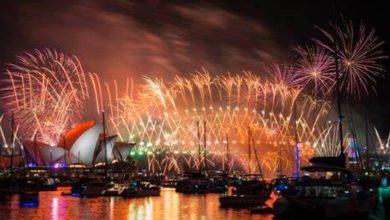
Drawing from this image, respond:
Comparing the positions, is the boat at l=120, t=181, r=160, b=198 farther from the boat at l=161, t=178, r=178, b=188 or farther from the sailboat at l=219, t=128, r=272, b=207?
the boat at l=161, t=178, r=178, b=188

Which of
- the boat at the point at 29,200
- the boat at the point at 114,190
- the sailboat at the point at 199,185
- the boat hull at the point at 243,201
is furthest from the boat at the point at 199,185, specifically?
the boat at the point at 29,200

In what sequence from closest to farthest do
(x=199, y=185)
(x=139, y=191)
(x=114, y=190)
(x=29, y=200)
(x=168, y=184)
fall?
1. (x=29, y=200)
2. (x=139, y=191)
3. (x=114, y=190)
4. (x=199, y=185)
5. (x=168, y=184)

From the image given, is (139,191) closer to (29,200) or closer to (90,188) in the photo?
(90,188)

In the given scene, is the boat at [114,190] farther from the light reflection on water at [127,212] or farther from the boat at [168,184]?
the boat at [168,184]

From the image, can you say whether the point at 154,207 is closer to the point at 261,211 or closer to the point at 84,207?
the point at 84,207

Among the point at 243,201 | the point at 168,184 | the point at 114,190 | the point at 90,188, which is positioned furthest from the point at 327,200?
the point at 168,184

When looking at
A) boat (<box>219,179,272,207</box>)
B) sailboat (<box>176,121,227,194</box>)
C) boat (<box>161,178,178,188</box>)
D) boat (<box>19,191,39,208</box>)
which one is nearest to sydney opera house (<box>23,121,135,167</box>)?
boat (<box>161,178,178,188</box>)

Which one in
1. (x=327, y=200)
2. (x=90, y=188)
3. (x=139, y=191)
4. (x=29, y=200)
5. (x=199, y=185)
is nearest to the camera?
(x=327, y=200)

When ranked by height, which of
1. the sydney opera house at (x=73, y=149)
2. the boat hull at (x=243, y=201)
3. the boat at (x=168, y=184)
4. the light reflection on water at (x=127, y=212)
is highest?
the sydney opera house at (x=73, y=149)
